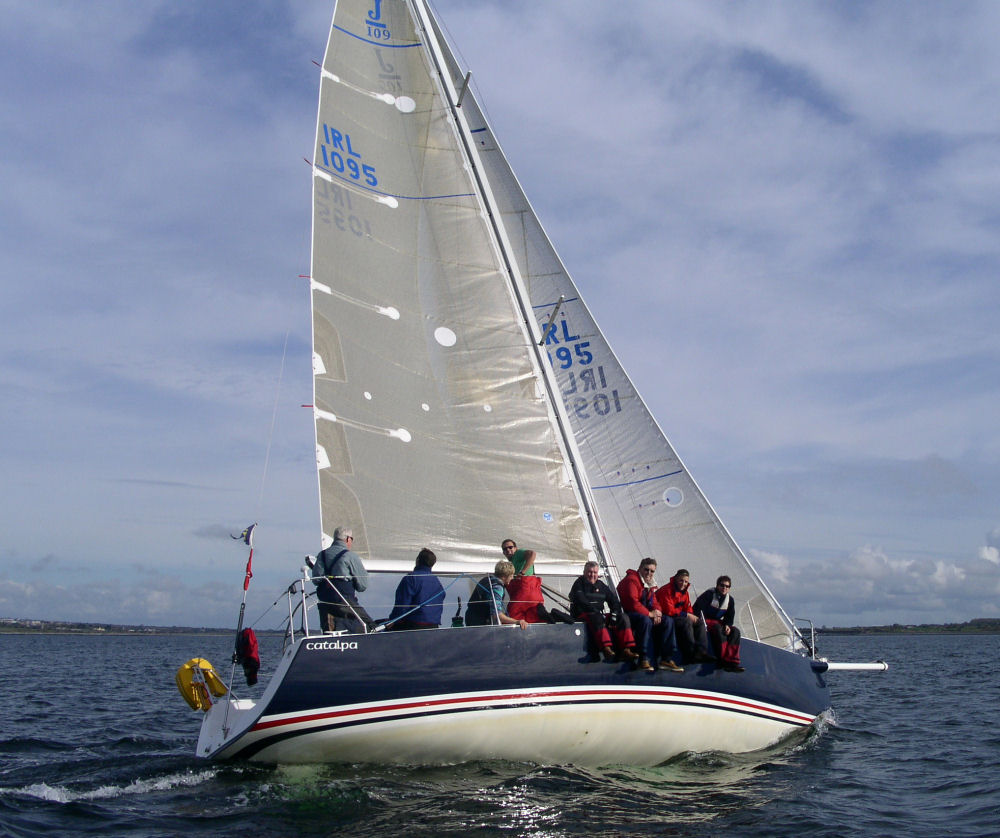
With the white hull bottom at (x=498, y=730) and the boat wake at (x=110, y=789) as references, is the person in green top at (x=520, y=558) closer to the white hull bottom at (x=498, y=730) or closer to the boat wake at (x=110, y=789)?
the white hull bottom at (x=498, y=730)

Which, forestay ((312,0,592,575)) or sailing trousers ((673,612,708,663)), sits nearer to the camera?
sailing trousers ((673,612,708,663))

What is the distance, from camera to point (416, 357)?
10.9m

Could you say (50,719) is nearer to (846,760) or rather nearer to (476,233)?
(476,233)

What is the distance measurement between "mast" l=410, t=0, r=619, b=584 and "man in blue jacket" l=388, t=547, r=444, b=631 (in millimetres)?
2111

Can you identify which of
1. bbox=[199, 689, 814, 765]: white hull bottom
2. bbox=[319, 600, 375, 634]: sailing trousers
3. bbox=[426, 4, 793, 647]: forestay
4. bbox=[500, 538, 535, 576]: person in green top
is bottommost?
bbox=[199, 689, 814, 765]: white hull bottom

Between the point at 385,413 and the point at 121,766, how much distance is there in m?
4.73

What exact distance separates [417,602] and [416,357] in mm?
3119

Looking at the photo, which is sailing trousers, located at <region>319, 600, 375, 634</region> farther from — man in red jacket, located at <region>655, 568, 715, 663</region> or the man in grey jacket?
man in red jacket, located at <region>655, 568, 715, 663</region>

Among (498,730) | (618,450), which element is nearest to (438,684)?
(498,730)

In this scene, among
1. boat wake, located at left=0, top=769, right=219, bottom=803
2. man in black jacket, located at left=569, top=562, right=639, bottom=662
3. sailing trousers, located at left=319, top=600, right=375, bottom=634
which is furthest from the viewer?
sailing trousers, located at left=319, top=600, right=375, bottom=634

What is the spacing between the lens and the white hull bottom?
317 inches

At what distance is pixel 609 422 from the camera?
12.1 metres

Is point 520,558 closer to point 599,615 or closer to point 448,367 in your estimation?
point 599,615

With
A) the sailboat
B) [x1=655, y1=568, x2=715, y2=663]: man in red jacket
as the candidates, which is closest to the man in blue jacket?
the sailboat
